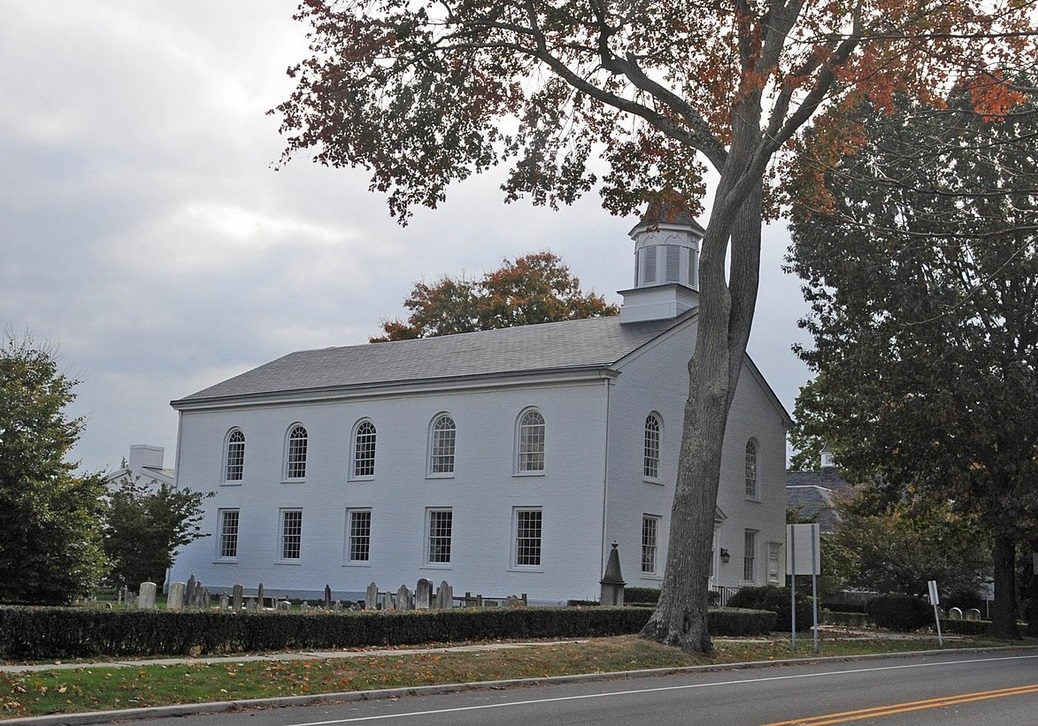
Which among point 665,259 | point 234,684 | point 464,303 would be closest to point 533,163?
point 234,684

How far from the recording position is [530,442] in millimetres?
37156

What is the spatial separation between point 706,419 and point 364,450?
21667 mm

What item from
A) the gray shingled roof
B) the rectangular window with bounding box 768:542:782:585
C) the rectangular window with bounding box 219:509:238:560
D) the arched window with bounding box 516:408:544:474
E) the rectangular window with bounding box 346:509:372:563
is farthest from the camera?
the rectangular window with bounding box 219:509:238:560

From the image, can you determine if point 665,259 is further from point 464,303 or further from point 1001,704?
point 1001,704

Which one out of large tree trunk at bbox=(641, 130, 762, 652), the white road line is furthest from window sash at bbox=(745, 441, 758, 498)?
large tree trunk at bbox=(641, 130, 762, 652)

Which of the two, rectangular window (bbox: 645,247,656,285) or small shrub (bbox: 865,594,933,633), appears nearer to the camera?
small shrub (bbox: 865,594,933,633)

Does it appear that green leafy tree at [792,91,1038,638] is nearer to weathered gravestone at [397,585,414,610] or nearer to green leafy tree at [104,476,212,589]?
weathered gravestone at [397,585,414,610]

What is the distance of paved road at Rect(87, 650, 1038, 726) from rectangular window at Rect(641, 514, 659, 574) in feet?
54.8

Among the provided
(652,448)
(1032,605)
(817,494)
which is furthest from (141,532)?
(817,494)

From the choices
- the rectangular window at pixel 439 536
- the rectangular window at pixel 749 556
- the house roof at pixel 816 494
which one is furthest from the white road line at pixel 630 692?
the house roof at pixel 816 494

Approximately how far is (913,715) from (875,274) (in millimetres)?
20769

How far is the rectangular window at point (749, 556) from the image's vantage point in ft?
135

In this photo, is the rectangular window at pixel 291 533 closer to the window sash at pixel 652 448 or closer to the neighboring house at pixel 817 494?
the window sash at pixel 652 448

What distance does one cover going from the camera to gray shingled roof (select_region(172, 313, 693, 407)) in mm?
37625
